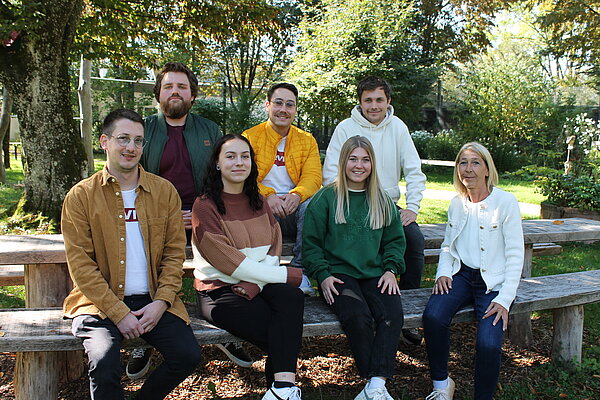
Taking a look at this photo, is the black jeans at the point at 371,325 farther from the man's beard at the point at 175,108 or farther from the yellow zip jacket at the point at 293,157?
the man's beard at the point at 175,108

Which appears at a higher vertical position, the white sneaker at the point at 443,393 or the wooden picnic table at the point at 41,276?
the wooden picnic table at the point at 41,276

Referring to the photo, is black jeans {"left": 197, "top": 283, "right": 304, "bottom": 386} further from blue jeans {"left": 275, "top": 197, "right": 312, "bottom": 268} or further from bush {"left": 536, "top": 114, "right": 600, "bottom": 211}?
bush {"left": 536, "top": 114, "right": 600, "bottom": 211}

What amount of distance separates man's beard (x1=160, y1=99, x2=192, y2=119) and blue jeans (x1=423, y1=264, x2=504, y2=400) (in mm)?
2109

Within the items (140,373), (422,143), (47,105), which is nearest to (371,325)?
(140,373)

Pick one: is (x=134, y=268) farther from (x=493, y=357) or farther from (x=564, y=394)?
(x=564, y=394)

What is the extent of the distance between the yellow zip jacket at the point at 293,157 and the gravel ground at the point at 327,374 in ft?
3.96

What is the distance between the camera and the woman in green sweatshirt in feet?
9.87

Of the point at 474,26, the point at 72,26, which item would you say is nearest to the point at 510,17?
the point at 474,26

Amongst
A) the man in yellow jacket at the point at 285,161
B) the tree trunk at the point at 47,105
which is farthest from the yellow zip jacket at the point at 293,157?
the tree trunk at the point at 47,105

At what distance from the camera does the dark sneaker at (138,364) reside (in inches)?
130

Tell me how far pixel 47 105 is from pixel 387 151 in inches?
175

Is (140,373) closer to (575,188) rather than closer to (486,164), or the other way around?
(486,164)

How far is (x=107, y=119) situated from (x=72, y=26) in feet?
14.3

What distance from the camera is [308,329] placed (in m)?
2.81
